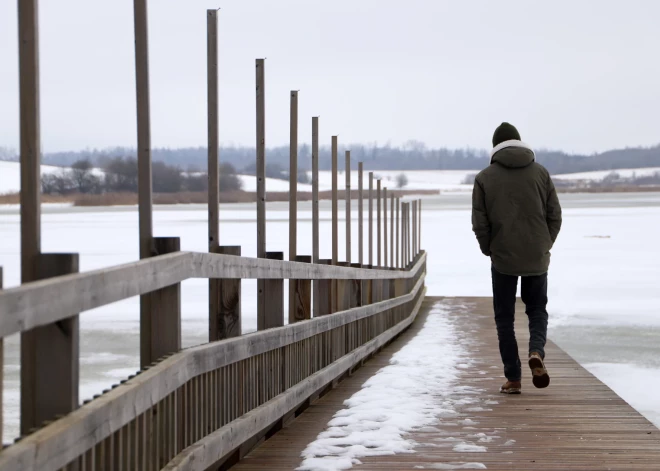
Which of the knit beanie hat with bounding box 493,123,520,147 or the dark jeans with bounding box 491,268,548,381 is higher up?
the knit beanie hat with bounding box 493,123,520,147

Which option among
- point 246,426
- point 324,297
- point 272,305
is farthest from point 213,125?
point 324,297

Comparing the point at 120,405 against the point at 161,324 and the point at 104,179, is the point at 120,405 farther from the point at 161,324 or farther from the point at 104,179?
the point at 104,179

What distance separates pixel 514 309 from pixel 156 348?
10.6 ft

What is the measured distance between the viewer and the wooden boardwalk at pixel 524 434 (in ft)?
14.2

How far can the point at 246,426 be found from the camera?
424cm

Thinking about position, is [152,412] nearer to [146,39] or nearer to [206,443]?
[206,443]

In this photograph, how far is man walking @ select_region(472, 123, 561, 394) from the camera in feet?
19.7

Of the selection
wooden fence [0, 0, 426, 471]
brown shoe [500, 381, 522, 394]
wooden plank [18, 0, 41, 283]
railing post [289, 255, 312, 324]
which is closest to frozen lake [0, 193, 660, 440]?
wooden fence [0, 0, 426, 471]

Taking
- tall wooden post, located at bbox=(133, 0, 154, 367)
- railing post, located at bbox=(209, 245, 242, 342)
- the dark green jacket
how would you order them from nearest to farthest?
tall wooden post, located at bbox=(133, 0, 154, 367)
railing post, located at bbox=(209, 245, 242, 342)
the dark green jacket

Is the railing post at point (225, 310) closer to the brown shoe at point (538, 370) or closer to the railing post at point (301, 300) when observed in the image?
the railing post at point (301, 300)

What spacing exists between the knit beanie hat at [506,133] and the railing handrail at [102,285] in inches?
90.2

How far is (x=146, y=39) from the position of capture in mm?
3779

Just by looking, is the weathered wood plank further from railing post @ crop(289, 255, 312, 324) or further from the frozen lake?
railing post @ crop(289, 255, 312, 324)

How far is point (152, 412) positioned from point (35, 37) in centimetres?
113
